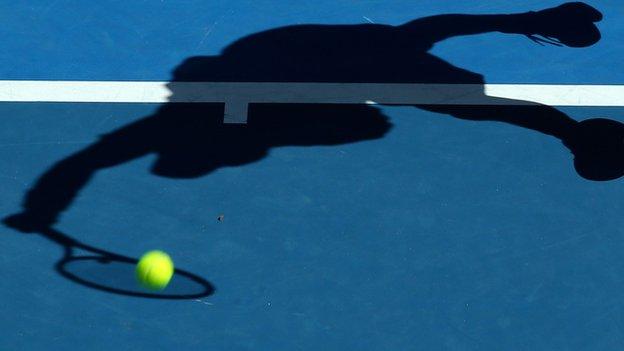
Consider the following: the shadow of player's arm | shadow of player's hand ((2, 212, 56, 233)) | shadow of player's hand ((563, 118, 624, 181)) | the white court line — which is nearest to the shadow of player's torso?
the white court line

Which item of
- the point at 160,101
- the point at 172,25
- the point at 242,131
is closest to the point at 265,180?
the point at 242,131

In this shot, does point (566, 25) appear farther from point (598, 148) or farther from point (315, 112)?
point (315, 112)

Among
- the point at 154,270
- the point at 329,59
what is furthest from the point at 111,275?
the point at 329,59

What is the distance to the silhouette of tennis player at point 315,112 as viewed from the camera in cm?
1157

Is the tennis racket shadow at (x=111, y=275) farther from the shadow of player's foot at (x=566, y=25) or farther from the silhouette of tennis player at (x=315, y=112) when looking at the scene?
the shadow of player's foot at (x=566, y=25)

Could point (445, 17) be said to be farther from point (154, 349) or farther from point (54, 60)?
point (154, 349)

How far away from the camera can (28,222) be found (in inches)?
434

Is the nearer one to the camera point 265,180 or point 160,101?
point 265,180

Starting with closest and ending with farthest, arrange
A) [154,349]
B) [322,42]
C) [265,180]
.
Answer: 1. [154,349]
2. [265,180]
3. [322,42]

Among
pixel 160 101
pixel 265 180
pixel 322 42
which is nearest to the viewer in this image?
pixel 265 180

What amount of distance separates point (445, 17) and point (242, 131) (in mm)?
3019

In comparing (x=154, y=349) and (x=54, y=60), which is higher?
(x=54, y=60)

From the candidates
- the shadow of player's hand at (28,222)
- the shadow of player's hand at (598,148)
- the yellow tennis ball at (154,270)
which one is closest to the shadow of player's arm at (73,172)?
the shadow of player's hand at (28,222)

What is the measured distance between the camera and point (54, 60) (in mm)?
12984
